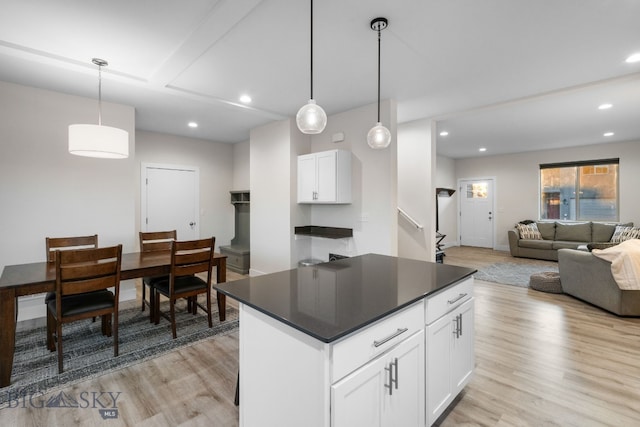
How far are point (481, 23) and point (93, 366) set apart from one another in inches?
165

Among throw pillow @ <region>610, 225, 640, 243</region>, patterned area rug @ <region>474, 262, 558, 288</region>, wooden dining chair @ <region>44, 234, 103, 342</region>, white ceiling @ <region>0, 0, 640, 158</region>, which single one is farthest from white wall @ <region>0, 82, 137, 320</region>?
throw pillow @ <region>610, 225, 640, 243</region>

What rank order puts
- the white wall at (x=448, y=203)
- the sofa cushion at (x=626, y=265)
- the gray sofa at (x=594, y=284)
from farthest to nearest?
the white wall at (x=448, y=203) → the gray sofa at (x=594, y=284) → the sofa cushion at (x=626, y=265)

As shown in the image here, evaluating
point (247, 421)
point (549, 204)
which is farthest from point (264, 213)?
point (549, 204)

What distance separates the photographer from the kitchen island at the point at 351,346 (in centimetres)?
112

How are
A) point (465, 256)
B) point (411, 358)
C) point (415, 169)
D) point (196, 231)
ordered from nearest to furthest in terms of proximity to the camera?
point (411, 358), point (415, 169), point (196, 231), point (465, 256)

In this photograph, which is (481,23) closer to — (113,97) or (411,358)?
(411,358)

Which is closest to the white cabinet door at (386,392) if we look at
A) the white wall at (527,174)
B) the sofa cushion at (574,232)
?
the sofa cushion at (574,232)

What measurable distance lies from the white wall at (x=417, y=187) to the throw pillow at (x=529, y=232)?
401 centimetres

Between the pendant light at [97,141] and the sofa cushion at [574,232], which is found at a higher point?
the pendant light at [97,141]

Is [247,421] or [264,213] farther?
[264,213]

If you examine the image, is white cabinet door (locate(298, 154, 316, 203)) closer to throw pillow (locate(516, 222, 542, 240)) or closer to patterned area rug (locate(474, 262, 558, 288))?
patterned area rug (locate(474, 262, 558, 288))

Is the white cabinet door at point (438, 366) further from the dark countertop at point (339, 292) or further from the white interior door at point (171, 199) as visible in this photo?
the white interior door at point (171, 199)

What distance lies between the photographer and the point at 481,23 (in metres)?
2.29

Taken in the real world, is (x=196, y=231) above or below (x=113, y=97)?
below
